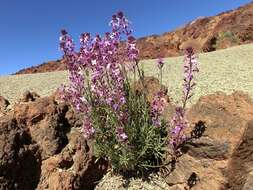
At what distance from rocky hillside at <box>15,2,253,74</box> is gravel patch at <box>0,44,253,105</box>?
343 inches

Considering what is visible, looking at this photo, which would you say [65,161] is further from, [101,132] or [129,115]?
[129,115]

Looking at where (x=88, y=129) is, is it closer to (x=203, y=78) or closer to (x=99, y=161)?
(x=99, y=161)

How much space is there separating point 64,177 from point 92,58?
1937 millimetres

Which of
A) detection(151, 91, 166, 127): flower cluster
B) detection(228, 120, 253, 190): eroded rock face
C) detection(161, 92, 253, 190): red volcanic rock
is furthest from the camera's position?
detection(151, 91, 166, 127): flower cluster

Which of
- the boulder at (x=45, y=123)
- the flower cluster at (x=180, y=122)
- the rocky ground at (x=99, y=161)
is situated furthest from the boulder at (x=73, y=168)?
the flower cluster at (x=180, y=122)

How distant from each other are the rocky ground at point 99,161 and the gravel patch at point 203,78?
18.0ft

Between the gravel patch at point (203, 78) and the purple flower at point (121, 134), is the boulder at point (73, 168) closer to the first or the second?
the purple flower at point (121, 134)

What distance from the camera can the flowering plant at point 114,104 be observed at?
6977mm

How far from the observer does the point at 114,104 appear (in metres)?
7.14

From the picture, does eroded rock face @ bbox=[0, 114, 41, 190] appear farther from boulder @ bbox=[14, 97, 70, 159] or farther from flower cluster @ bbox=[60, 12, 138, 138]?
flower cluster @ bbox=[60, 12, 138, 138]

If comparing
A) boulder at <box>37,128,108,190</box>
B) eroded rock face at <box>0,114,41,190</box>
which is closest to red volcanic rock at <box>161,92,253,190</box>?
boulder at <box>37,128,108,190</box>

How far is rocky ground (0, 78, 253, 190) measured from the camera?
6996mm

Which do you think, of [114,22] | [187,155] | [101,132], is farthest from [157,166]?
[114,22]

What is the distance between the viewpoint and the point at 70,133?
8078 mm
